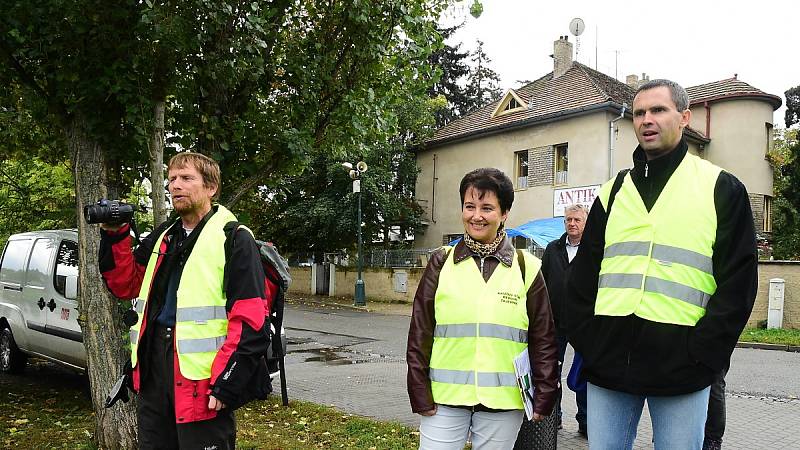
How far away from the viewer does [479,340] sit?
9.80ft

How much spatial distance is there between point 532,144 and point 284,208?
35.2 ft

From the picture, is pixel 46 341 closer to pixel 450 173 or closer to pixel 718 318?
pixel 718 318

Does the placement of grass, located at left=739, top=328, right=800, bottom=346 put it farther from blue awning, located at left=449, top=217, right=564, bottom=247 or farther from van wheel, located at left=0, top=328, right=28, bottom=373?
van wheel, located at left=0, top=328, right=28, bottom=373

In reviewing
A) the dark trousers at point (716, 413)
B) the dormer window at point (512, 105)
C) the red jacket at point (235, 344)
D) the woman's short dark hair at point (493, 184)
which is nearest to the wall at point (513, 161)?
the dormer window at point (512, 105)

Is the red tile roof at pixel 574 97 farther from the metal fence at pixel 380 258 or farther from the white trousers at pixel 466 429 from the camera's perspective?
the white trousers at pixel 466 429

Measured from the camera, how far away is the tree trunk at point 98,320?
5109 millimetres

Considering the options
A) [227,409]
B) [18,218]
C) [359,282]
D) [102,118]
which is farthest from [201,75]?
[359,282]

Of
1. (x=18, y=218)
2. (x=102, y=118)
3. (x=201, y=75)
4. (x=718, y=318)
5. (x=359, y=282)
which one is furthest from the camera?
(x=359, y=282)

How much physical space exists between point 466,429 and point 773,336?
14157 millimetres

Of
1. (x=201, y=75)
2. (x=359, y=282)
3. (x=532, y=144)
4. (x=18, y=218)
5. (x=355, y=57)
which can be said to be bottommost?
(x=359, y=282)

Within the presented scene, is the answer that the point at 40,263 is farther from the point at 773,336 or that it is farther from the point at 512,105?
the point at 512,105

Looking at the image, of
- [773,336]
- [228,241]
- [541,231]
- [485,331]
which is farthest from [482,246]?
[541,231]

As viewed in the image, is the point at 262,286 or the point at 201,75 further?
the point at 201,75

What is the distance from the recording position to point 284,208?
92.1ft
